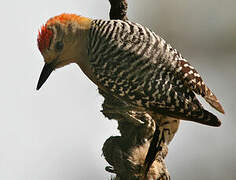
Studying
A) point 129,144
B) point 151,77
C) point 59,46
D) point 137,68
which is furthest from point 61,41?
point 129,144

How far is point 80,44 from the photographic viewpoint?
29.9 ft

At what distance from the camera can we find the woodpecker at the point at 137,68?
8.61m

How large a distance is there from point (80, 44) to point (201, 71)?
13.4 ft

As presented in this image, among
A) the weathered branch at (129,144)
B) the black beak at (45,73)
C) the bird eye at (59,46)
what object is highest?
the bird eye at (59,46)

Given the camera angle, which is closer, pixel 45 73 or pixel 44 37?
pixel 44 37

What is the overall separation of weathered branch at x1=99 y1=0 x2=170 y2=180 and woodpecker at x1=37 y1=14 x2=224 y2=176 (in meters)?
0.14

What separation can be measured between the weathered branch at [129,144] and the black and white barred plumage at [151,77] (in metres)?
0.19

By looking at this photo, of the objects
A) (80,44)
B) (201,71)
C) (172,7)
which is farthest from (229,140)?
(80,44)

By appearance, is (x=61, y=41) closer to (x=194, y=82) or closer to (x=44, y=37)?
(x=44, y=37)

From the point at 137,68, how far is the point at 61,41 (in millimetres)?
982

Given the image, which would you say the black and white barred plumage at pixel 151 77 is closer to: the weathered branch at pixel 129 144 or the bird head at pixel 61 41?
the weathered branch at pixel 129 144

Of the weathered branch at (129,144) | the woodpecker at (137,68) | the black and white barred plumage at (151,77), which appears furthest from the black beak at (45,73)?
the weathered branch at (129,144)

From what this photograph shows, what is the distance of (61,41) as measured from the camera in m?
9.00

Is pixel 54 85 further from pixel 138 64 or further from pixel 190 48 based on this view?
pixel 138 64
